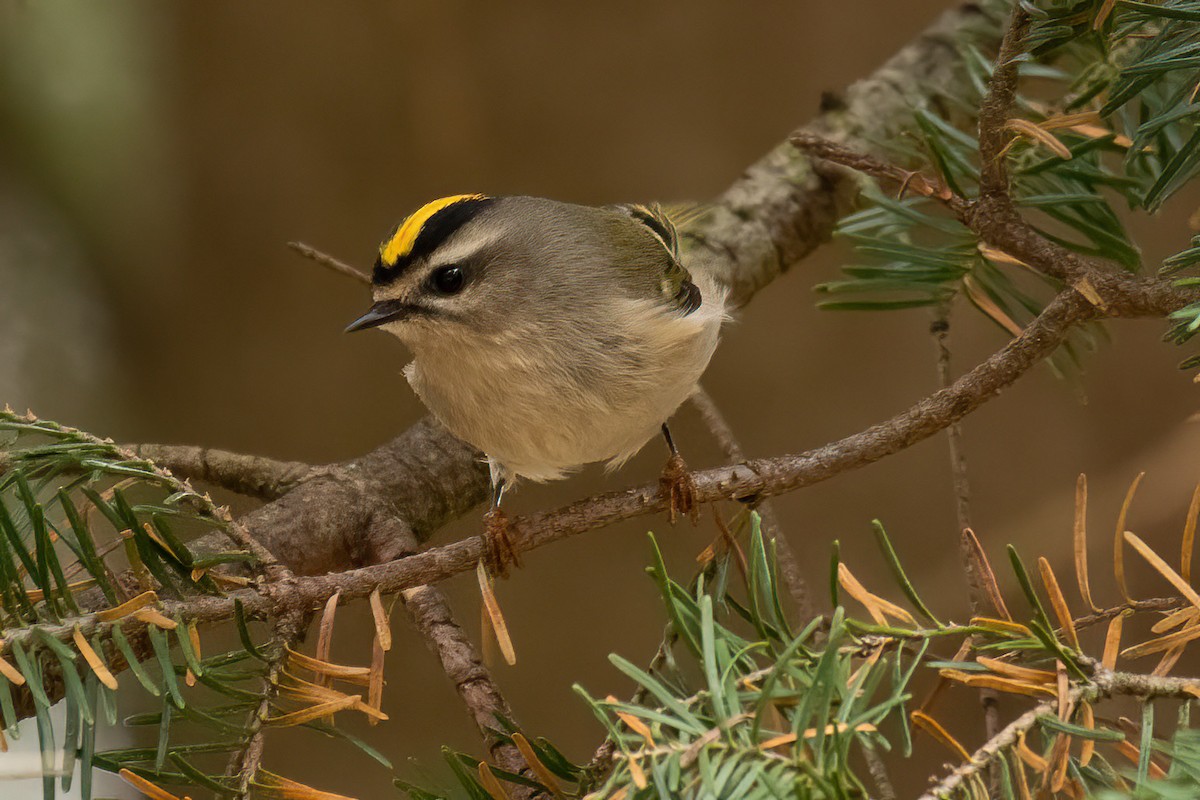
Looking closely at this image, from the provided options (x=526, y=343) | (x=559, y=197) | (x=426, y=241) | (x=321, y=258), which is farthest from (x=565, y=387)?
(x=559, y=197)

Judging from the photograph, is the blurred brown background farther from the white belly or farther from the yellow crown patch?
the yellow crown patch

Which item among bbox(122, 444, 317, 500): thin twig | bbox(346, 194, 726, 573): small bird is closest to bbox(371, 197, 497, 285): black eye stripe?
bbox(346, 194, 726, 573): small bird

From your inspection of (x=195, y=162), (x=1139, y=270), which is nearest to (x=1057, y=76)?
(x=1139, y=270)

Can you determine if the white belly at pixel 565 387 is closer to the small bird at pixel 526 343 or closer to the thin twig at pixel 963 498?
the small bird at pixel 526 343

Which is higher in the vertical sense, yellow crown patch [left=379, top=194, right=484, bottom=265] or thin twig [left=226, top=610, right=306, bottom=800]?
yellow crown patch [left=379, top=194, right=484, bottom=265]

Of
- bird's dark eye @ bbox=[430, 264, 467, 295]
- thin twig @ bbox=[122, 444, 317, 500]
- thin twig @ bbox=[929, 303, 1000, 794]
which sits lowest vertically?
thin twig @ bbox=[929, 303, 1000, 794]

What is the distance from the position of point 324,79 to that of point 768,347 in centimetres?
94

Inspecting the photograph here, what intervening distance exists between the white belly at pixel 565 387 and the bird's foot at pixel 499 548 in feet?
0.26

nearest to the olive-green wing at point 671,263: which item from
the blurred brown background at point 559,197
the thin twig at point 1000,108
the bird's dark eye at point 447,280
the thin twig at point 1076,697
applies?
the bird's dark eye at point 447,280

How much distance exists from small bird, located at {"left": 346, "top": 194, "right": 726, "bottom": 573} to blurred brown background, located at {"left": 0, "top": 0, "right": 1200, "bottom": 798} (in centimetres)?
58

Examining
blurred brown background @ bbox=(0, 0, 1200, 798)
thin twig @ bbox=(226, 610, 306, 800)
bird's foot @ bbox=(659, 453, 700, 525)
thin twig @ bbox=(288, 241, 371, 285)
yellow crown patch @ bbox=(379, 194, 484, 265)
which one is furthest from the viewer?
blurred brown background @ bbox=(0, 0, 1200, 798)

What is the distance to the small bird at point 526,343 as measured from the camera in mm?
913

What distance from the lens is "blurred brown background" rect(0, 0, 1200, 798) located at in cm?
168

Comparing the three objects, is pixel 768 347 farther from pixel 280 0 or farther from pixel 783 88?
pixel 280 0
